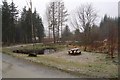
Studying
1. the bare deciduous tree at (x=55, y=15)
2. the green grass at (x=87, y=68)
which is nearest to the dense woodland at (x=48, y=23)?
the bare deciduous tree at (x=55, y=15)

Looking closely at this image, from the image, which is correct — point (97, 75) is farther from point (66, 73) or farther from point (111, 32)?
point (111, 32)

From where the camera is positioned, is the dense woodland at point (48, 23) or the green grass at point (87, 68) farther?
the dense woodland at point (48, 23)

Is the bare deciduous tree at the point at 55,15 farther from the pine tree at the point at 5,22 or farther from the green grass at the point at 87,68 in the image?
the green grass at the point at 87,68

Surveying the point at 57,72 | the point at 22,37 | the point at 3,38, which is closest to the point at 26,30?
the point at 22,37

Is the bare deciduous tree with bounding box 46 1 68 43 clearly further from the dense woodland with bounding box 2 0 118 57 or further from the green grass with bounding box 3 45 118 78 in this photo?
the green grass with bounding box 3 45 118 78

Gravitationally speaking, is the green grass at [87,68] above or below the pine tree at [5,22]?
below

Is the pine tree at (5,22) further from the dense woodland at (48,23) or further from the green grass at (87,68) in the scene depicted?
the green grass at (87,68)

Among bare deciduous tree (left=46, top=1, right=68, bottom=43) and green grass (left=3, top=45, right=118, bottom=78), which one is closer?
green grass (left=3, top=45, right=118, bottom=78)

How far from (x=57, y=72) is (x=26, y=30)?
51.2 m

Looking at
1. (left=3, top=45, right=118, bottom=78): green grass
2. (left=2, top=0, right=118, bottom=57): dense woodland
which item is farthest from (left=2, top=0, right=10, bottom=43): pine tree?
(left=3, top=45, right=118, bottom=78): green grass

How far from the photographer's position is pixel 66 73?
11602mm

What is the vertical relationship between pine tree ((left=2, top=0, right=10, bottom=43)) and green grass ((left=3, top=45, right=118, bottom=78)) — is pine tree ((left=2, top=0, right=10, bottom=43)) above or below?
above

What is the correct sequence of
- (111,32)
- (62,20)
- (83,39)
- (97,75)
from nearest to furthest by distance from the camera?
(97,75) → (111,32) → (83,39) → (62,20)

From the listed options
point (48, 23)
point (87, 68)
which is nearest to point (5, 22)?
point (48, 23)
